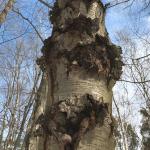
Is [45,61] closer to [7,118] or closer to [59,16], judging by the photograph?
[59,16]

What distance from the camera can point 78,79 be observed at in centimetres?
158

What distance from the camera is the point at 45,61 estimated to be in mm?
1749

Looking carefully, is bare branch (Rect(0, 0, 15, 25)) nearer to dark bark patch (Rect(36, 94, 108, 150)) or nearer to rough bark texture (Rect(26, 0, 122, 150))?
rough bark texture (Rect(26, 0, 122, 150))

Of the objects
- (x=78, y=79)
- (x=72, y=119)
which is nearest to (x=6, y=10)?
(x=78, y=79)

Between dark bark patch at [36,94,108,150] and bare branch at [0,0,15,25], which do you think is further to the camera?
bare branch at [0,0,15,25]

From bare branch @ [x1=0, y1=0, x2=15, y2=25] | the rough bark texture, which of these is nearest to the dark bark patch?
the rough bark texture

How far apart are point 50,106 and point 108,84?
11.5 inches

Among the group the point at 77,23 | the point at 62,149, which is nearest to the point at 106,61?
the point at 77,23

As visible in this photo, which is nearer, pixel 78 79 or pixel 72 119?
pixel 72 119

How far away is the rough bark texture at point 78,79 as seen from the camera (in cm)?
144

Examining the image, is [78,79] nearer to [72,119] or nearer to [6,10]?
[72,119]

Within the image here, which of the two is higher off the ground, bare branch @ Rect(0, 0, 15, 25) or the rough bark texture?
bare branch @ Rect(0, 0, 15, 25)

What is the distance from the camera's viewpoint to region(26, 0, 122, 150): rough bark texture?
1442 millimetres

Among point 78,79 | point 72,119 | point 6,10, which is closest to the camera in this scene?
point 72,119
